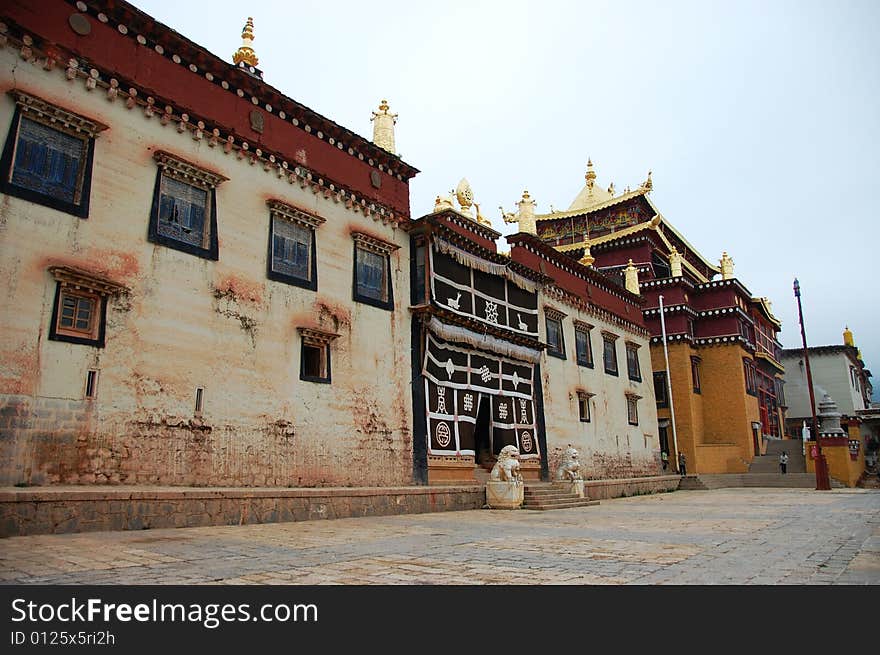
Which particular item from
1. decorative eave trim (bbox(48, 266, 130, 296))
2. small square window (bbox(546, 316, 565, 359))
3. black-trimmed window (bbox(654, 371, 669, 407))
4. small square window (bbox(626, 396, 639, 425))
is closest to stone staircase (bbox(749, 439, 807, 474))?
black-trimmed window (bbox(654, 371, 669, 407))

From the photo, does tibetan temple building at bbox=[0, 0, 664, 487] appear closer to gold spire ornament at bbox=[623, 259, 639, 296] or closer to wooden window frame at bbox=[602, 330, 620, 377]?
wooden window frame at bbox=[602, 330, 620, 377]

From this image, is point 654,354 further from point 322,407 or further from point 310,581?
point 310,581

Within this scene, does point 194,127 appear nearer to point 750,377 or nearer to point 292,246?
point 292,246

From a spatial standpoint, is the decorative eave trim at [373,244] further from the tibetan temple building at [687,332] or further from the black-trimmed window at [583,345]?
the tibetan temple building at [687,332]

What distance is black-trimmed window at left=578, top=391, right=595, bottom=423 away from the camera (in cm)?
Answer: 2523

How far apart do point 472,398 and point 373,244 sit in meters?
5.57

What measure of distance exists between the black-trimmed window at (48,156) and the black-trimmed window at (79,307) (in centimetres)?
118

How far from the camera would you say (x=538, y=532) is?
393 inches

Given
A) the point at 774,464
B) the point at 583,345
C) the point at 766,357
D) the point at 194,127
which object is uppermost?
the point at 194,127

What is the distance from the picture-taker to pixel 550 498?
17.3m

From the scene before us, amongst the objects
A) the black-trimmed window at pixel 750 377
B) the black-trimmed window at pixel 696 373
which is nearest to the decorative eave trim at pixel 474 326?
the black-trimmed window at pixel 696 373

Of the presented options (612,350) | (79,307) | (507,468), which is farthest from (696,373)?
(79,307)
